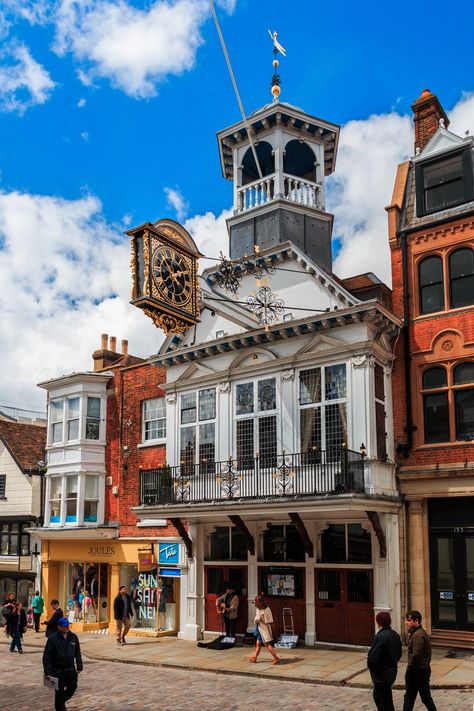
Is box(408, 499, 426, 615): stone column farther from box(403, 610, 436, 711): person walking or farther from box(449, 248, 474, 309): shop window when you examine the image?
box(403, 610, 436, 711): person walking

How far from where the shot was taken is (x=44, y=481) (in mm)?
30766

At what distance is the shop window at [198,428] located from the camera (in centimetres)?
2256

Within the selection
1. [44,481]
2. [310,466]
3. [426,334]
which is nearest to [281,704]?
[310,466]

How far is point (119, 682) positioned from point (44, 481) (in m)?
15.3

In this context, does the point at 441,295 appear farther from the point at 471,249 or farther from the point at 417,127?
the point at 417,127

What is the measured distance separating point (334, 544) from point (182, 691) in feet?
21.3

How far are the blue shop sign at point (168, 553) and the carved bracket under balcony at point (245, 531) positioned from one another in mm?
3239

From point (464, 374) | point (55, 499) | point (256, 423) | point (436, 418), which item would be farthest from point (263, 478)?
point (55, 499)

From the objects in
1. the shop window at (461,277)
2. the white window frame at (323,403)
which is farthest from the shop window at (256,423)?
the shop window at (461,277)

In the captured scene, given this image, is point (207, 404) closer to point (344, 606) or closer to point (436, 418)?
point (436, 418)

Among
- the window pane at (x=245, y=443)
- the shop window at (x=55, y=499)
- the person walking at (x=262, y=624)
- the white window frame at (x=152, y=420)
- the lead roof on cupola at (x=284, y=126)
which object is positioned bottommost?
the person walking at (x=262, y=624)

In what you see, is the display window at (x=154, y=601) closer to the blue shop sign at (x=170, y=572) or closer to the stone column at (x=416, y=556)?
the blue shop sign at (x=170, y=572)

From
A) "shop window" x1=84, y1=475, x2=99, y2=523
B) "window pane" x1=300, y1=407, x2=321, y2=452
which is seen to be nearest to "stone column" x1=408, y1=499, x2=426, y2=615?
"window pane" x1=300, y1=407, x2=321, y2=452

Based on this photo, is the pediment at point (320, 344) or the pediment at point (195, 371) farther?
the pediment at point (195, 371)
